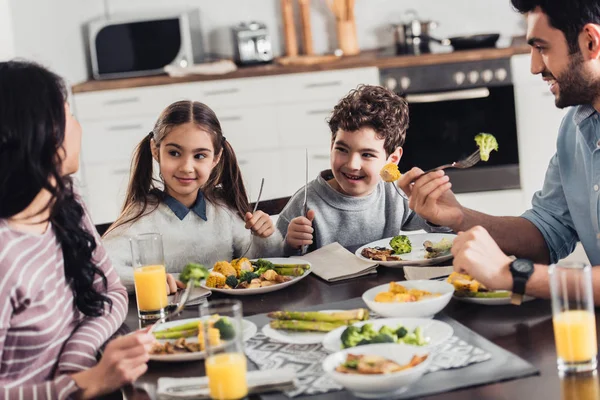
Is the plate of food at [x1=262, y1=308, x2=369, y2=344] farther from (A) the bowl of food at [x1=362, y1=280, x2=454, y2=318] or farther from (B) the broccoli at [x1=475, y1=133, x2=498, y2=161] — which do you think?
(B) the broccoli at [x1=475, y1=133, x2=498, y2=161]

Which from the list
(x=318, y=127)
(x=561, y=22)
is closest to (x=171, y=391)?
(x=561, y=22)

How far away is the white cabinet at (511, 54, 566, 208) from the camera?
15.2 ft

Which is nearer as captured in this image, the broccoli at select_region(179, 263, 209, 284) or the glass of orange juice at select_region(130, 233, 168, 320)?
the broccoli at select_region(179, 263, 209, 284)

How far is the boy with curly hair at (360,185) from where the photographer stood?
8.64 ft

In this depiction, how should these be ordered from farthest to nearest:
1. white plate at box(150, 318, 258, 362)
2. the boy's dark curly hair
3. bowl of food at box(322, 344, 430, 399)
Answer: the boy's dark curly hair, white plate at box(150, 318, 258, 362), bowl of food at box(322, 344, 430, 399)

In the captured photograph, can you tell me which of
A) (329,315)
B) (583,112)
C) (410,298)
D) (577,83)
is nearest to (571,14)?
(577,83)

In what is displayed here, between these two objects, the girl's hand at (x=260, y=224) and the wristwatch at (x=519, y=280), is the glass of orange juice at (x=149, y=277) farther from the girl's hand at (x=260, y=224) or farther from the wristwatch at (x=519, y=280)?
the wristwatch at (x=519, y=280)

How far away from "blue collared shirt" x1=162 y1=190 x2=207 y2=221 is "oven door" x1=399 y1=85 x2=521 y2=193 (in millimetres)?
2327

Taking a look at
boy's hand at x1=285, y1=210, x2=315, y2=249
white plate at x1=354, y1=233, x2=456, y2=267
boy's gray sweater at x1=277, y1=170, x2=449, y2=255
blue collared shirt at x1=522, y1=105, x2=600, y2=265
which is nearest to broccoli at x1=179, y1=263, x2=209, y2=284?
white plate at x1=354, y1=233, x2=456, y2=267

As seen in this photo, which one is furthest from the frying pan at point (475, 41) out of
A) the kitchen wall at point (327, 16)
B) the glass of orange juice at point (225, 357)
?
the glass of orange juice at point (225, 357)

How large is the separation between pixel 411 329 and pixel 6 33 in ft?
10.2

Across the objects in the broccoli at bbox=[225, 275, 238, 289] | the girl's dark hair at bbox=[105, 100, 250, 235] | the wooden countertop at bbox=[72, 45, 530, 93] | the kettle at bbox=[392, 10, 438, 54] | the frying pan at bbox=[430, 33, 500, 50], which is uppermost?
the kettle at bbox=[392, 10, 438, 54]

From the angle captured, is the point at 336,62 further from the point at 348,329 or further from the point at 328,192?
the point at 348,329

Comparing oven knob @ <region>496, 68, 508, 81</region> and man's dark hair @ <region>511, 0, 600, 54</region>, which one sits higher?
man's dark hair @ <region>511, 0, 600, 54</region>
